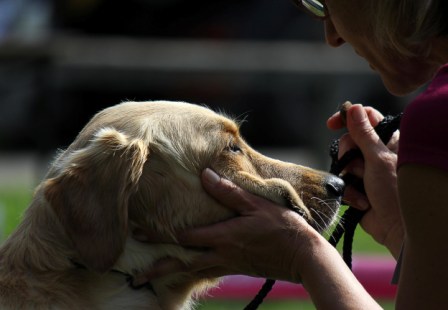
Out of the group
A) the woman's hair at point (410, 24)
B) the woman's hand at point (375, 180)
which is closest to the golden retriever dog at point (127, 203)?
the woman's hand at point (375, 180)

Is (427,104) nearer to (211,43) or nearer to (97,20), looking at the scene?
(211,43)

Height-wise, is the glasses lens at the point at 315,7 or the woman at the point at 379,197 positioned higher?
the glasses lens at the point at 315,7

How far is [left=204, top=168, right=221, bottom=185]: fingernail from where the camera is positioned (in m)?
3.56

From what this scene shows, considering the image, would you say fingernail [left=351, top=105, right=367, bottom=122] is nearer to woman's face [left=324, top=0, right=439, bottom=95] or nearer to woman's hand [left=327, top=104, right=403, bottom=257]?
woman's hand [left=327, top=104, right=403, bottom=257]

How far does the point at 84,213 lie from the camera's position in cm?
328

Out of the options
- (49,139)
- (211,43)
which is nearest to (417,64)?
(49,139)

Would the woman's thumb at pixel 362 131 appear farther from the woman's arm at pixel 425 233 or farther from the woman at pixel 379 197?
the woman's arm at pixel 425 233

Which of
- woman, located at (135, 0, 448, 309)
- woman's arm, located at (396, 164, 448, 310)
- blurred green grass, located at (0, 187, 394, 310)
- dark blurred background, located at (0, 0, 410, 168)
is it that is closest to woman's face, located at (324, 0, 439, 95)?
woman, located at (135, 0, 448, 309)

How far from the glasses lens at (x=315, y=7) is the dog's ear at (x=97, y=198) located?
2.75 ft

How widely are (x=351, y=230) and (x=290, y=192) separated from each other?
1.48 ft

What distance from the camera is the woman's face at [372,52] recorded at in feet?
10.5

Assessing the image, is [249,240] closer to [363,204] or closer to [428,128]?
[363,204]

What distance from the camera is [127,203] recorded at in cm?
335

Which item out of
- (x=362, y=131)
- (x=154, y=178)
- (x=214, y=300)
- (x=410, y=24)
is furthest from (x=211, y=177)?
(x=214, y=300)
